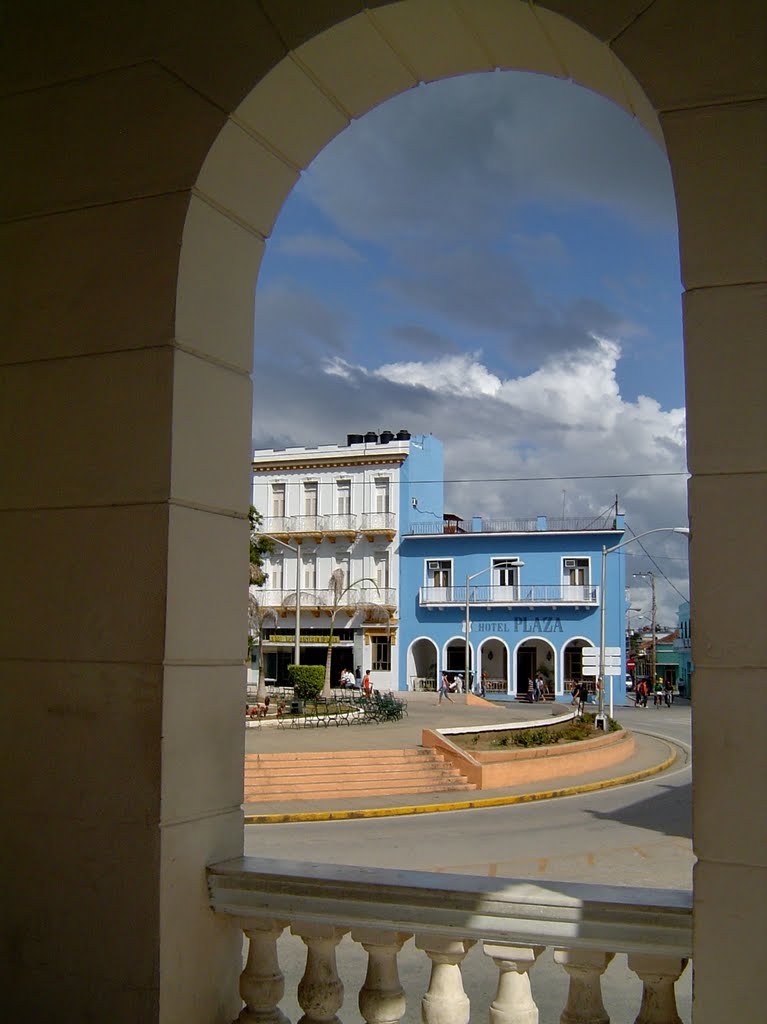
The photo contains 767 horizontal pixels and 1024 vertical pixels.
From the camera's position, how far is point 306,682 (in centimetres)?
2919

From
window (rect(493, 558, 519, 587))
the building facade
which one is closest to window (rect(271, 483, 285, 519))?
the building facade

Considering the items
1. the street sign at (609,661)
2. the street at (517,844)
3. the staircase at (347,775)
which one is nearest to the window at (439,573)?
the street sign at (609,661)

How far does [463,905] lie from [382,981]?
0.34 meters

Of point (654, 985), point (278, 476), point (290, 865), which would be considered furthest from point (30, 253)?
point (278, 476)

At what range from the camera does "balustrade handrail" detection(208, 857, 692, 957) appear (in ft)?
7.66

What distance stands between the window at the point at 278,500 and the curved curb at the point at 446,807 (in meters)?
30.5

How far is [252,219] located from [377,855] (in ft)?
30.4

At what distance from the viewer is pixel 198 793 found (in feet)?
9.34

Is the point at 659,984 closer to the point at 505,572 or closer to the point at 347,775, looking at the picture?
the point at 347,775

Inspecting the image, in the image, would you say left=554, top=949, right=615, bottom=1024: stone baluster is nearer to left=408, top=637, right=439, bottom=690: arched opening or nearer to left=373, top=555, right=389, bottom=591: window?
left=408, top=637, right=439, bottom=690: arched opening

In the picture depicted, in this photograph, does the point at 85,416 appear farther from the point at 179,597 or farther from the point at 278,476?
the point at 278,476

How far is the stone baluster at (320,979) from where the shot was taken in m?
2.67

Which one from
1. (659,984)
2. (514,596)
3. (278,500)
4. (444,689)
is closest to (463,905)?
(659,984)

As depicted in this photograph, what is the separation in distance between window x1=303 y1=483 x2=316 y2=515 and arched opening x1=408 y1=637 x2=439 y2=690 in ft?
26.2
